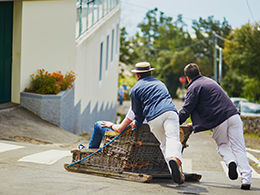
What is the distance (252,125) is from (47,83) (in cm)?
965

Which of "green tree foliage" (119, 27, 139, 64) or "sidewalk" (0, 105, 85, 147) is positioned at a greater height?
"green tree foliage" (119, 27, 139, 64)

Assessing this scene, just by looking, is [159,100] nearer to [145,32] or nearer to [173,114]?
[173,114]

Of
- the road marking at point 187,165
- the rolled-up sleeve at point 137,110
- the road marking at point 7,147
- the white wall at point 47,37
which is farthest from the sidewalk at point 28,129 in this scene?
the rolled-up sleeve at point 137,110

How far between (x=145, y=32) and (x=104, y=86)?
59.1 meters

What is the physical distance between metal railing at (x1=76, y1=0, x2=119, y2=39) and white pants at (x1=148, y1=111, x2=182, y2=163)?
8739mm

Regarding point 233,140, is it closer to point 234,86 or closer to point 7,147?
point 7,147

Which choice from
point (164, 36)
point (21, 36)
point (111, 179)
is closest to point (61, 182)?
point (111, 179)

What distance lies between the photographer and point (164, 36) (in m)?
67.4

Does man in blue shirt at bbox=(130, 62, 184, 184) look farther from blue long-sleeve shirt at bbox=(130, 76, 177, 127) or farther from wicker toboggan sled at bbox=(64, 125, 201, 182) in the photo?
wicker toboggan sled at bbox=(64, 125, 201, 182)

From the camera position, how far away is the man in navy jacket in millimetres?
4688

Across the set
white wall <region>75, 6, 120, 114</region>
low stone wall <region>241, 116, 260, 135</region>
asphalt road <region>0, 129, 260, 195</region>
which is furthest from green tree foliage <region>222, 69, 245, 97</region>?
asphalt road <region>0, 129, 260, 195</region>

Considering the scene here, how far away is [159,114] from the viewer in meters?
4.48

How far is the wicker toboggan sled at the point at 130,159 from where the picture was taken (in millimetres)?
4719

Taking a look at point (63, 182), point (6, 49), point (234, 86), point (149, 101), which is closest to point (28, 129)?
point (6, 49)
